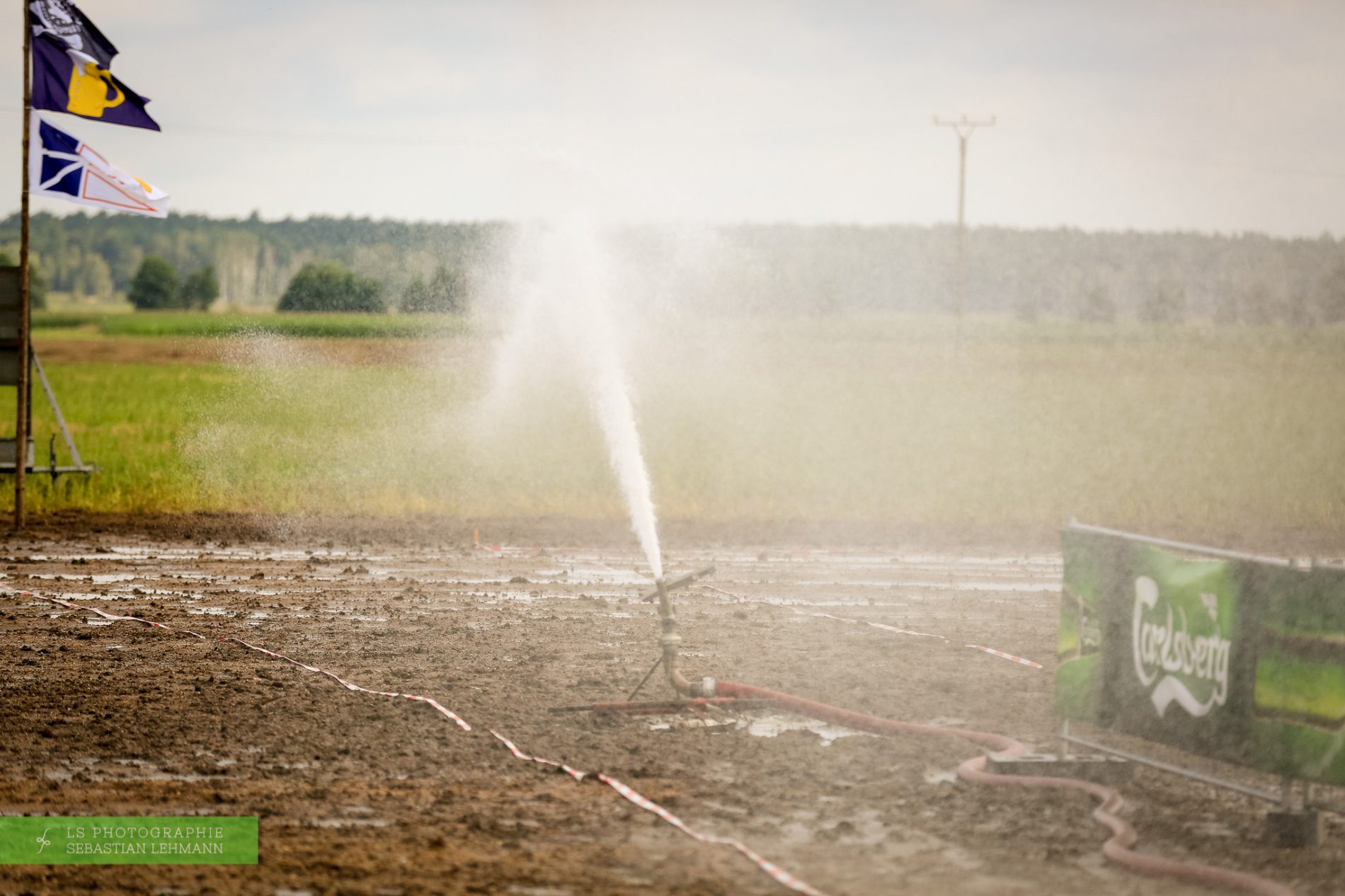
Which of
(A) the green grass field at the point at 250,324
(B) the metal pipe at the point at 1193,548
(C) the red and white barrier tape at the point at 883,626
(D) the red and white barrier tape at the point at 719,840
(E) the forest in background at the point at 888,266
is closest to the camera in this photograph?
(D) the red and white barrier tape at the point at 719,840

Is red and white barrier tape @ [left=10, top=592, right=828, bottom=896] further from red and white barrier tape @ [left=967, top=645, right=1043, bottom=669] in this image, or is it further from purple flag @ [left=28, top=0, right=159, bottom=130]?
purple flag @ [left=28, top=0, right=159, bottom=130]

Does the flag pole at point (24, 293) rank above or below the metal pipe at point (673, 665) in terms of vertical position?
above

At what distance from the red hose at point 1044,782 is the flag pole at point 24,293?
1326 centimetres

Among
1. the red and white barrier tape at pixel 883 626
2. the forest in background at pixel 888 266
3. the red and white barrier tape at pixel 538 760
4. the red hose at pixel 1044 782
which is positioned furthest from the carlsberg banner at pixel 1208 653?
the forest in background at pixel 888 266

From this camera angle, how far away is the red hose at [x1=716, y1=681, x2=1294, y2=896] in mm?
6379

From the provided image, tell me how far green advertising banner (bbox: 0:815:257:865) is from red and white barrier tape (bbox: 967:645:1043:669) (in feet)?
22.9

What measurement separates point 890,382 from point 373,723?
140 feet

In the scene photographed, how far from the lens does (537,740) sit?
350 inches

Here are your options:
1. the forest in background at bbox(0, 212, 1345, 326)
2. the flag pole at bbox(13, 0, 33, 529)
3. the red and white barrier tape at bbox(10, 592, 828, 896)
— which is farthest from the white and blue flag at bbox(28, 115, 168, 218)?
the forest in background at bbox(0, 212, 1345, 326)

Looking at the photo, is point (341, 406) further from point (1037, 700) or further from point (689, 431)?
point (1037, 700)

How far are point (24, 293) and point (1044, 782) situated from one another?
55.2ft

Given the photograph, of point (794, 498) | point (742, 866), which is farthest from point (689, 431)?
point (742, 866)

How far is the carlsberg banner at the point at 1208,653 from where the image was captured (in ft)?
21.9

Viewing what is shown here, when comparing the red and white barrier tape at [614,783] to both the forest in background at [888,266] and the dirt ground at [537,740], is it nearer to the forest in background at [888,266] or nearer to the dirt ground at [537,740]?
the dirt ground at [537,740]
